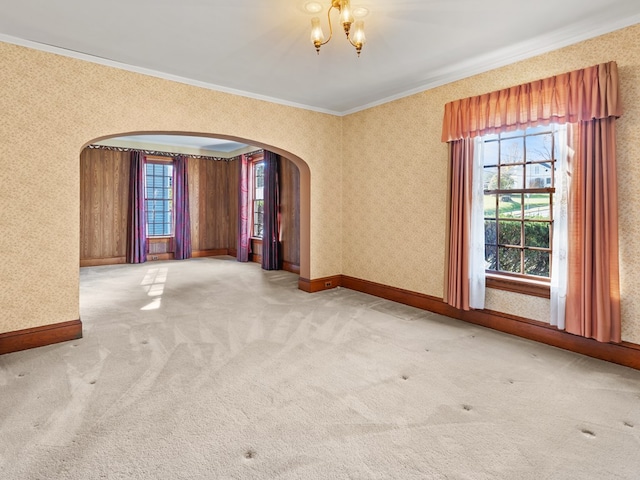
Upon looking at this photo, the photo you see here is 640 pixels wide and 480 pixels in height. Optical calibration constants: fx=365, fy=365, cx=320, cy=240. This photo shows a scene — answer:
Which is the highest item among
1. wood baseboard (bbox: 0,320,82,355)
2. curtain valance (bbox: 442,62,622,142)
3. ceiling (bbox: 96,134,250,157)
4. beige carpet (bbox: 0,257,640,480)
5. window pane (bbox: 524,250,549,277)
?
ceiling (bbox: 96,134,250,157)

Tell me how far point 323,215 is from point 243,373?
3.18 metres

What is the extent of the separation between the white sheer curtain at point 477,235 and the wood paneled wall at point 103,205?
7.16 m

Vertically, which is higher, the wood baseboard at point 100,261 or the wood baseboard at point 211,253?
the wood baseboard at point 211,253

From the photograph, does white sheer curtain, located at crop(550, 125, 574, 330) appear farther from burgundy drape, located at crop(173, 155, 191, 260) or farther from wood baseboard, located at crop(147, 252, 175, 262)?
wood baseboard, located at crop(147, 252, 175, 262)

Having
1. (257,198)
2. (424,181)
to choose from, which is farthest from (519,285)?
(257,198)

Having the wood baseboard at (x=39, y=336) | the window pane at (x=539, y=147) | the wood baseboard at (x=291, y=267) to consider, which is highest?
the window pane at (x=539, y=147)

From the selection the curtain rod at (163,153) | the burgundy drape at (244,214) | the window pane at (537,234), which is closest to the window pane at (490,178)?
the window pane at (537,234)

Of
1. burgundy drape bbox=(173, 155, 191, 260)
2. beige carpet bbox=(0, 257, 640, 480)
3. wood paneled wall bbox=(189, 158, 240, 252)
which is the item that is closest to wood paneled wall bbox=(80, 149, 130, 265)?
burgundy drape bbox=(173, 155, 191, 260)

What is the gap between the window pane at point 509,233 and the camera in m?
3.75

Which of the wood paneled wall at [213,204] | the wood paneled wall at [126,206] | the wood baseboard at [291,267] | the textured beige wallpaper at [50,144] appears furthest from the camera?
the wood paneled wall at [213,204]

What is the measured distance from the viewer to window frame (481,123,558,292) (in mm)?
3445

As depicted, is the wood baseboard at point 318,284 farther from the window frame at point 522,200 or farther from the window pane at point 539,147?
the window pane at point 539,147

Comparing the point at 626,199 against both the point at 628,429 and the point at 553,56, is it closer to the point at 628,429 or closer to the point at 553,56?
the point at 553,56

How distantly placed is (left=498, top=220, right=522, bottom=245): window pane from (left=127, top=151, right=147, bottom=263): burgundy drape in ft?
23.5
